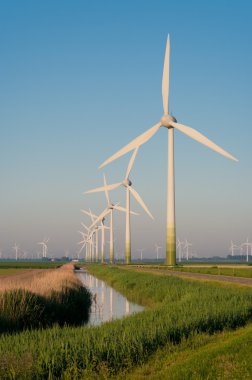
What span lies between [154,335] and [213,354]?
2.90m

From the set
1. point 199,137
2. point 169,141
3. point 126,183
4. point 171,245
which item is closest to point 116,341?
point 199,137

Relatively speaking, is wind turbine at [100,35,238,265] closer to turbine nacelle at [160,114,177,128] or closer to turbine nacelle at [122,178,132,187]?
turbine nacelle at [160,114,177,128]

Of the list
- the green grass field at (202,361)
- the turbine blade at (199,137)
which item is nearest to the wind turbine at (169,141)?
the turbine blade at (199,137)

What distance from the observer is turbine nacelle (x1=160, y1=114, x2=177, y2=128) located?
62.6 m

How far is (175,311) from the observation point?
22.0 metres

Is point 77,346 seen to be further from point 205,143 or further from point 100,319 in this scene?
point 205,143

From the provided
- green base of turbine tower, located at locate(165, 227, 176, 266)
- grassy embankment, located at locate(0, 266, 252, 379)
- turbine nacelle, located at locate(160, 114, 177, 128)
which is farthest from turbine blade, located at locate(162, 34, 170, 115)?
grassy embankment, located at locate(0, 266, 252, 379)

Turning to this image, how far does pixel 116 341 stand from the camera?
51.6ft

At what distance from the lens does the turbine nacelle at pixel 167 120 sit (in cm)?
6262

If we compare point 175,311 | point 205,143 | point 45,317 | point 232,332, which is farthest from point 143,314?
point 205,143

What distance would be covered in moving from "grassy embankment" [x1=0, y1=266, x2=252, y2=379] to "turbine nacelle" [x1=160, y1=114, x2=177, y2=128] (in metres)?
40.2

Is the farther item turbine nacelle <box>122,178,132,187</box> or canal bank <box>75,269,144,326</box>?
turbine nacelle <box>122,178,132,187</box>

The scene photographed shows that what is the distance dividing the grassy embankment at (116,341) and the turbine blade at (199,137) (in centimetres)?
2506

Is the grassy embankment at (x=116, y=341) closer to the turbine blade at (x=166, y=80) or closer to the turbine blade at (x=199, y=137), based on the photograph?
the turbine blade at (x=199, y=137)
